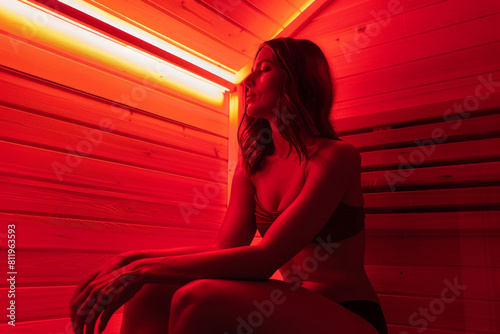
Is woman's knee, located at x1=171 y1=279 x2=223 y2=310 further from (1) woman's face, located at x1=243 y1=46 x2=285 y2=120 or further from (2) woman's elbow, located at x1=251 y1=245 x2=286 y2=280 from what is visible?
(1) woman's face, located at x1=243 y1=46 x2=285 y2=120

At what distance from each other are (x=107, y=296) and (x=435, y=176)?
4.17 ft

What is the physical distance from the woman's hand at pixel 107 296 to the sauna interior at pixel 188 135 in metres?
0.64

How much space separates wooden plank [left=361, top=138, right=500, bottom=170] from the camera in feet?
5.30

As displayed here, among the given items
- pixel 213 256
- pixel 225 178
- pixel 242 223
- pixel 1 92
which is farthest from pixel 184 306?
pixel 225 178

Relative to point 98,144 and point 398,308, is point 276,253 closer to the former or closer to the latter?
point 398,308

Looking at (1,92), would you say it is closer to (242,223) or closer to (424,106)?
(242,223)

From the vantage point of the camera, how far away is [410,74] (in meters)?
1.90

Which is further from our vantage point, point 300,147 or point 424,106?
point 424,106

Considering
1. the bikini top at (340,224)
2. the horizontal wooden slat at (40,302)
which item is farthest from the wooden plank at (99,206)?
the bikini top at (340,224)

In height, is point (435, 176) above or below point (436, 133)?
below

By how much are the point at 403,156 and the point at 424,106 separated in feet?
0.70

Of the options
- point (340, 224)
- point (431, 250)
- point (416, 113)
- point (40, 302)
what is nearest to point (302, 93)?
point (340, 224)

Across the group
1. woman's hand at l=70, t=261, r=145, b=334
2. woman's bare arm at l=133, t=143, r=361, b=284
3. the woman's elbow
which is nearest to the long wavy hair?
woman's bare arm at l=133, t=143, r=361, b=284

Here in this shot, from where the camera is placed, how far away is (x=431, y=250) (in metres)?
1.71
